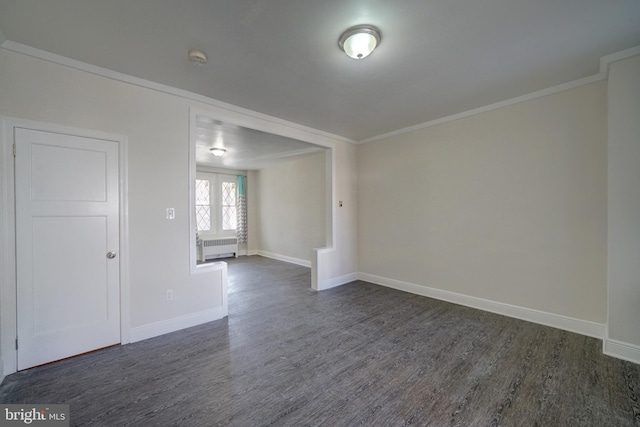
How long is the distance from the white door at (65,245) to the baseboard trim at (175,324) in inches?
7.5

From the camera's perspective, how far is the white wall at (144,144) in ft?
7.49

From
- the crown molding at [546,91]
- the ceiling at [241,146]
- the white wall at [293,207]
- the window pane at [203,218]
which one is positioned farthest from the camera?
the window pane at [203,218]

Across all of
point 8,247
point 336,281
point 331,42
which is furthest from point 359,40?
point 336,281

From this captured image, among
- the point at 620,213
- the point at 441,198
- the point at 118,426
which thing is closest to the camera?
the point at 118,426

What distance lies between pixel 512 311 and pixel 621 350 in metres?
0.99

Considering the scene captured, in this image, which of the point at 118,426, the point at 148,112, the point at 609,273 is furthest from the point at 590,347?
the point at 148,112

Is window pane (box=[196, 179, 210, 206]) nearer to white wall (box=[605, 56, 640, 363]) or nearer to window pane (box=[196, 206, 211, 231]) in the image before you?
window pane (box=[196, 206, 211, 231])

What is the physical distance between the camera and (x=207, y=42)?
216 cm

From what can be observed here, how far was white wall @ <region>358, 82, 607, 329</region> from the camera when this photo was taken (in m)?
2.83

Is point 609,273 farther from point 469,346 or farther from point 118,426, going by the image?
point 118,426

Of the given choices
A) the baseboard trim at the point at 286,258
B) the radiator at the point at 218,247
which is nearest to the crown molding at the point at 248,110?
the baseboard trim at the point at 286,258

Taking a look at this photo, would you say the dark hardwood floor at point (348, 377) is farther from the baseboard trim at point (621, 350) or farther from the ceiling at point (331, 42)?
the ceiling at point (331, 42)

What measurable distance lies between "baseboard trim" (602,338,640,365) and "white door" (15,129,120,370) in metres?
4.88

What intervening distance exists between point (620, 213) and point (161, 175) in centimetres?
469
